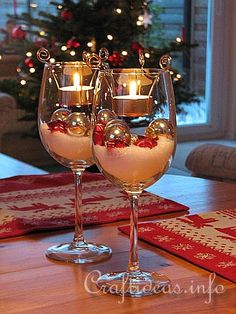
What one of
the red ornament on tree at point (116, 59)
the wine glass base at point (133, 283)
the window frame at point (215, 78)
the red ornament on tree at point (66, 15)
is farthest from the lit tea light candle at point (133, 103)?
the window frame at point (215, 78)

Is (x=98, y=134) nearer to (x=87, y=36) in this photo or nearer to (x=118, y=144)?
(x=118, y=144)

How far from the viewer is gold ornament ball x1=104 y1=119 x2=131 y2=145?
864 millimetres

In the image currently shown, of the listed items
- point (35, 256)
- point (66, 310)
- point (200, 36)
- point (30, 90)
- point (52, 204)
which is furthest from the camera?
point (200, 36)

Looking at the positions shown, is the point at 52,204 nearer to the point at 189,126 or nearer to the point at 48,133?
the point at 48,133

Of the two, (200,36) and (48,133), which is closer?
(48,133)

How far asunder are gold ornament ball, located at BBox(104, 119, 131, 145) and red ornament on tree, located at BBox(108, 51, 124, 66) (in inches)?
139

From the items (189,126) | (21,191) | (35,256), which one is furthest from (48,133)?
(189,126)

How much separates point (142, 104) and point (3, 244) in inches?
14.2

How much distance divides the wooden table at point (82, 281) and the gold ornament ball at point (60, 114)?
197mm

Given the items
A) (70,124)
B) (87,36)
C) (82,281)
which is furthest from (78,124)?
(87,36)

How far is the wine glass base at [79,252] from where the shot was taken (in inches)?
40.5

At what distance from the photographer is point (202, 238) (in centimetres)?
110

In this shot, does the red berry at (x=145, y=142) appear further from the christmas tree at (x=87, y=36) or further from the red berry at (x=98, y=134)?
the christmas tree at (x=87, y=36)

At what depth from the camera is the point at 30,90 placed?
14.8ft
